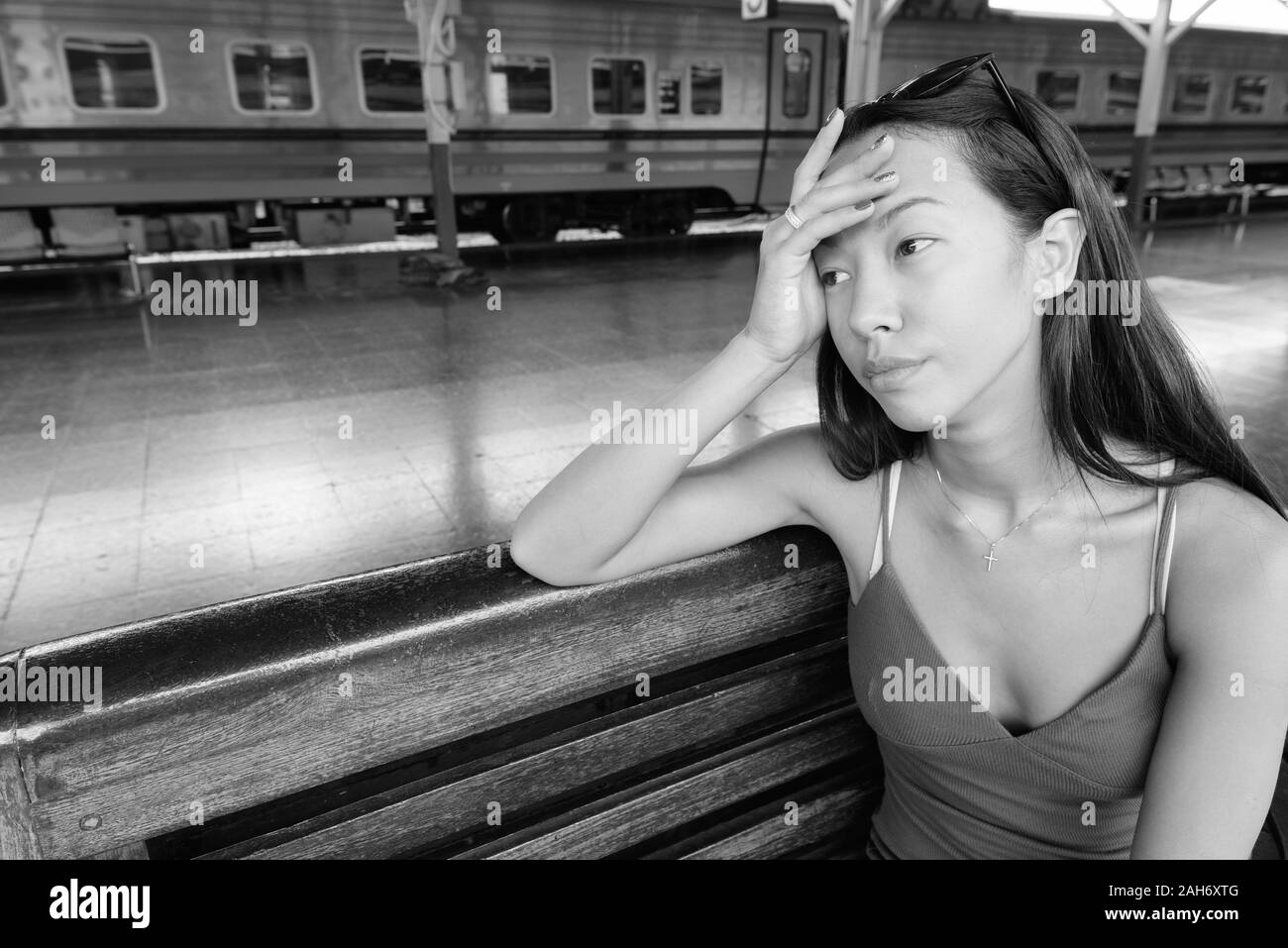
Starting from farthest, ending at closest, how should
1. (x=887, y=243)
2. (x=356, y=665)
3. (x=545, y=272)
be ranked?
(x=545, y=272) → (x=887, y=243) → (x=356, y=665)

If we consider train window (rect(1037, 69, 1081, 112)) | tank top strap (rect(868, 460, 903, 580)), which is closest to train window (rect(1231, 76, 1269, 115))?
train window (rect(1037, 69, 1081, 112))

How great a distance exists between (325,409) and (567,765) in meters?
5.65

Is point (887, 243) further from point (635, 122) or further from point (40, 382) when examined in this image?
point (635, 122)

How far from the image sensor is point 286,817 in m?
1.17

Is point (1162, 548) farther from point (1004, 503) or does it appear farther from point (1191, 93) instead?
point (1191, 93)

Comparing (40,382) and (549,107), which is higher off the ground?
→ (549,107)

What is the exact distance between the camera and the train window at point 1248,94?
18.9 m

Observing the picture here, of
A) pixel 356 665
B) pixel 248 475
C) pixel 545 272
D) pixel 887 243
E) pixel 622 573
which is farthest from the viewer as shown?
pixel 545 272

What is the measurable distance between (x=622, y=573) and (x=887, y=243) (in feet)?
1.97

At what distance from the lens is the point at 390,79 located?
12.1 metres

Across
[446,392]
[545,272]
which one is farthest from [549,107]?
[446,392]

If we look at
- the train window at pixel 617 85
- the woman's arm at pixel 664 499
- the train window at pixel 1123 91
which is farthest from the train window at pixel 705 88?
the woman's arm at pixel 664 499

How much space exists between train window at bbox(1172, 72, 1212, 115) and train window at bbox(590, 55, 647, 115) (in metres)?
11.9

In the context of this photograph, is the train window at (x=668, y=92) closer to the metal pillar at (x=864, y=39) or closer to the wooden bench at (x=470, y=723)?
the metal pillar at (x=864, y=39)
